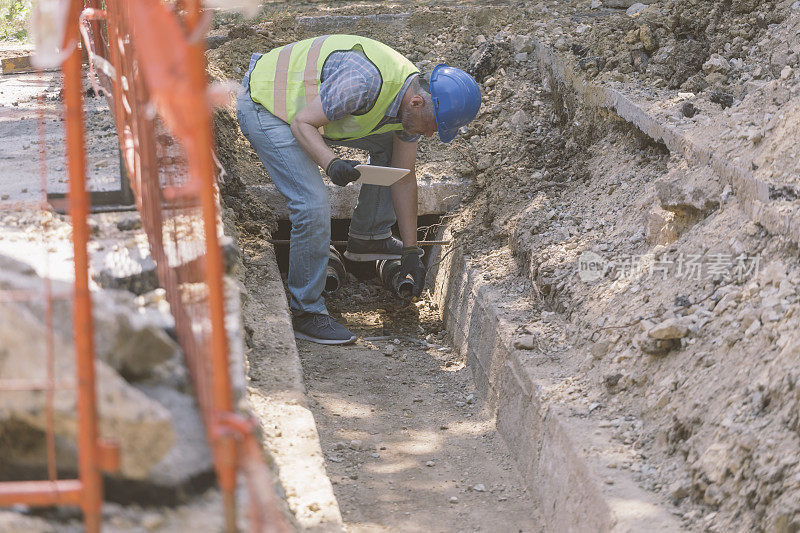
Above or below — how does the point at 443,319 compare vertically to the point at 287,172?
below

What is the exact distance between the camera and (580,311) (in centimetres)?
436

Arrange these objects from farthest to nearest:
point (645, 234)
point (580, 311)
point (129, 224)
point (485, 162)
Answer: point (485, 162)
point (645, 234)
point (580, 311)
point (129, 224)

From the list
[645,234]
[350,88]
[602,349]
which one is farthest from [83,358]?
[645,234]

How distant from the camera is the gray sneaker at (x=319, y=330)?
547 centimetres

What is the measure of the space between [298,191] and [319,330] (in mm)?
931

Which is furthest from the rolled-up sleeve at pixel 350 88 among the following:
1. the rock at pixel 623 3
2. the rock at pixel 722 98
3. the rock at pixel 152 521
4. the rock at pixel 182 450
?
the rock at pixel 623 3

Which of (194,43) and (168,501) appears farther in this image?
(168,501)

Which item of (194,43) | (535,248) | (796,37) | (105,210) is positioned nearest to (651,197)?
(535,248)

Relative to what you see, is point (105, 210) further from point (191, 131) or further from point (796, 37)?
point (796, 37)

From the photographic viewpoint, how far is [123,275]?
2.95 meters

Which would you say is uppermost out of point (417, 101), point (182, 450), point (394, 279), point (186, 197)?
point (186, 197)

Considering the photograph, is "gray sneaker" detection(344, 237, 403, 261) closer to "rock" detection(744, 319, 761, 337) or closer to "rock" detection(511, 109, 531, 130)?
"rock" detection(511, 109, 531, 130)

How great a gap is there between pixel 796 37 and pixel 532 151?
1.88m

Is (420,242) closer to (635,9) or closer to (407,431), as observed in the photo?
(407,431)
